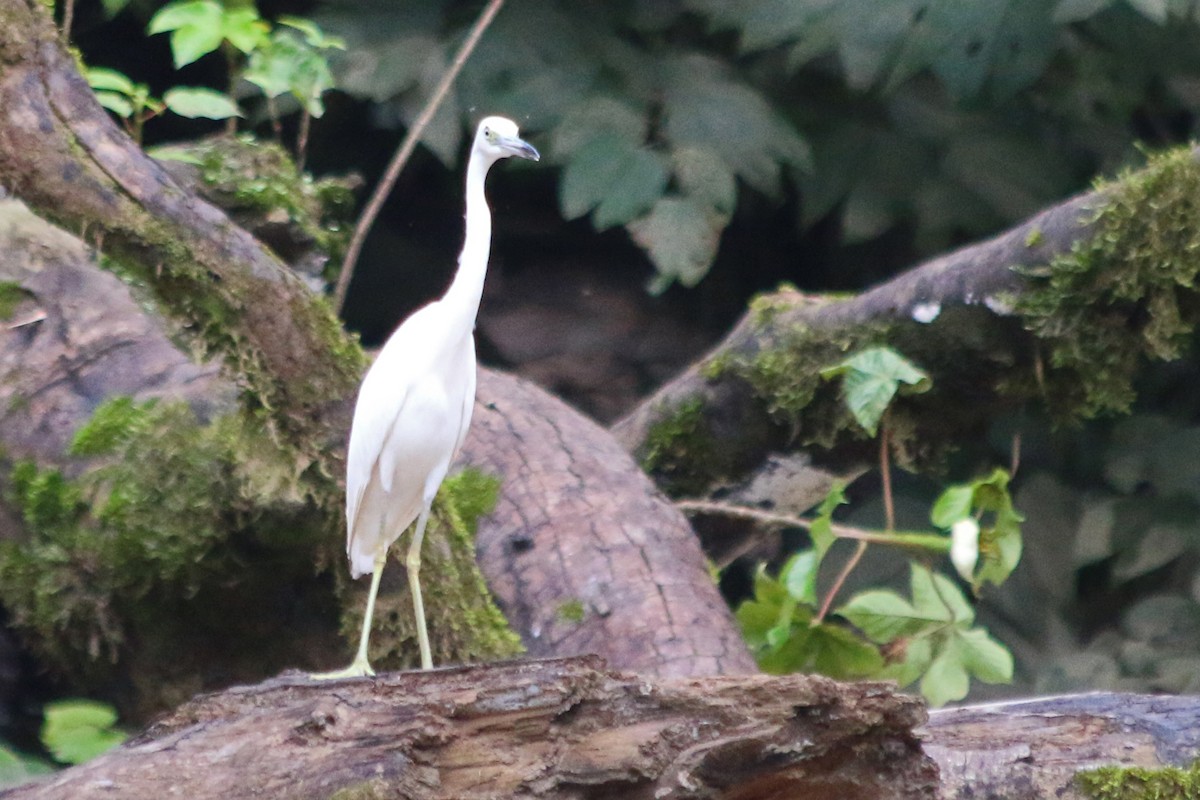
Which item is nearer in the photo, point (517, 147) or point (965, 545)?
point (517, 147)

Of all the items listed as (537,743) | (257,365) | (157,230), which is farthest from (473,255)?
(537,743)

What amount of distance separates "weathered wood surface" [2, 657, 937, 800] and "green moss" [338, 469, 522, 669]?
1083mm

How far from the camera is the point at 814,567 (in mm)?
3400

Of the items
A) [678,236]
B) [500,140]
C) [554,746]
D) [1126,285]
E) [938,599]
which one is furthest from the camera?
[678,236]

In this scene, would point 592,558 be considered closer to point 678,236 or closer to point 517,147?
point 517,147

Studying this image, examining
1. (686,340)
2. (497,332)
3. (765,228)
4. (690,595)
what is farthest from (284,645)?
(765,228)

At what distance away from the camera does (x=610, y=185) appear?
4422mm

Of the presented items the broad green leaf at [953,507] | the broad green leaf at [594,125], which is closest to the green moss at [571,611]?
the broad green leaf at [953,507]

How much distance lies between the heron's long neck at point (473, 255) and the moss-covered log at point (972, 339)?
1.28m

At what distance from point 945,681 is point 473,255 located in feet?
5.07

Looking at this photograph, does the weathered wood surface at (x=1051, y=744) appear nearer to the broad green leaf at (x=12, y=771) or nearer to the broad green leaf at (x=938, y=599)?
the broad green leaf at (x=938, y=599)

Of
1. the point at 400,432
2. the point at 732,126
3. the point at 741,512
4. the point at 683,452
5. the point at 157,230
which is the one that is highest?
the point at 732,126

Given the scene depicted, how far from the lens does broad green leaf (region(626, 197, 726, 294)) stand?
14.4 ft

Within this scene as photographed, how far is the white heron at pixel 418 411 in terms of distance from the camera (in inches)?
107
